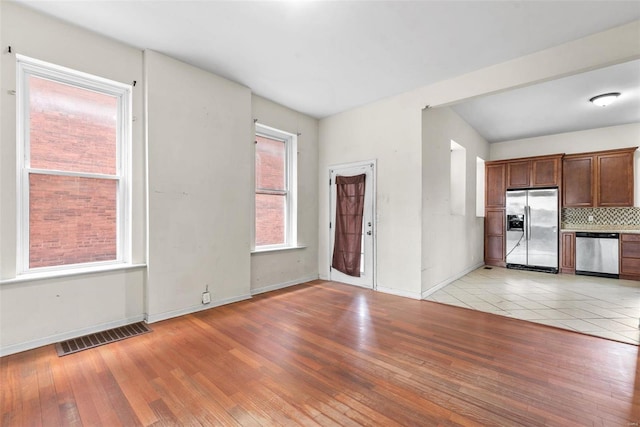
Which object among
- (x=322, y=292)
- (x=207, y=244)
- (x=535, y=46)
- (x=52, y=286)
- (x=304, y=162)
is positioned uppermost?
(x=535, y=46)

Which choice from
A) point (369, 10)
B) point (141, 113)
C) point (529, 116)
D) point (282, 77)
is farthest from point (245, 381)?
point (529, 116)

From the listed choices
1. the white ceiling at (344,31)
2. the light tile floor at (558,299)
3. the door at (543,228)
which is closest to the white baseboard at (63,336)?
the white ceiling at (344,31)

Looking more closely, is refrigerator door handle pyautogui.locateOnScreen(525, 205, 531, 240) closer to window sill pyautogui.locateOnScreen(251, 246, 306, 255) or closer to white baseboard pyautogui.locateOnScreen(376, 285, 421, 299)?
white baseboard pyautogui.locateOnScreen(376, 285, 421, 299)

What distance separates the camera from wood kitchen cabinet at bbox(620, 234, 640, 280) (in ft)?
17.2

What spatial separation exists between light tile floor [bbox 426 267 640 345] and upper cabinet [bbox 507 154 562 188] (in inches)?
79.8

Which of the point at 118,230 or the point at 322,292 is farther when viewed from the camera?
the point at 322,292

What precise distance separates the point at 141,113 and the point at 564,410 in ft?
14.9

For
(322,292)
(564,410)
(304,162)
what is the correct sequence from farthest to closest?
1. (304,162)
2. (322,292)
3. (564,410)

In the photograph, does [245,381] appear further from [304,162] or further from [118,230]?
[304,162]

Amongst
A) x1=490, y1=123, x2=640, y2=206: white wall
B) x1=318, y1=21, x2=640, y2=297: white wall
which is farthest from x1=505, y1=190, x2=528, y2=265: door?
x1=318, y1=21, x2=640, y2=297: white wall

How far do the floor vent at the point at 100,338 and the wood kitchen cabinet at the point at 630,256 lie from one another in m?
8.05

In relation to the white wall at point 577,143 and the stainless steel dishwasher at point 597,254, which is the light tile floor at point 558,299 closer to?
the stainless steel dishwasher at point 597,254

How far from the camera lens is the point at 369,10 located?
2520 millimetres

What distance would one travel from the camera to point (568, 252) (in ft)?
19.3
